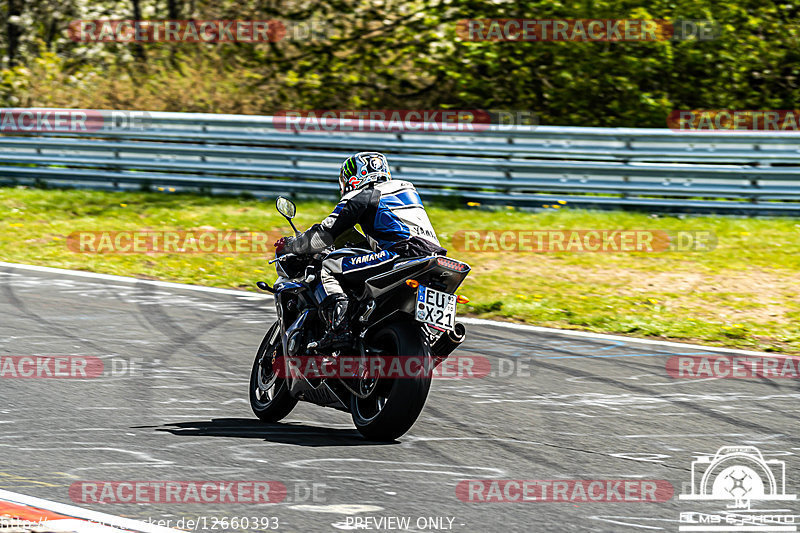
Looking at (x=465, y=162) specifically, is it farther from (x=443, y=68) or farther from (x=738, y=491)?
(x=738, y=491)

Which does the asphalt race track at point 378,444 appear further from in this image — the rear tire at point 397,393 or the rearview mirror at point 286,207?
the rearview mirror at point 286,207

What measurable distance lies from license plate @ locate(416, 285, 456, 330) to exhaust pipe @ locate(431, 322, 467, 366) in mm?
252

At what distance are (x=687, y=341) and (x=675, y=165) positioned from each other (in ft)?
17.8

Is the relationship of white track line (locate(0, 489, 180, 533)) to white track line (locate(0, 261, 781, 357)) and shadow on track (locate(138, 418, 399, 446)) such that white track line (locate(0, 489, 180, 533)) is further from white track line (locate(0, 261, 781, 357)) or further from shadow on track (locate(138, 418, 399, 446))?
white track line (locate(0, 261, 781, 357))

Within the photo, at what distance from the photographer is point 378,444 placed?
6.20m

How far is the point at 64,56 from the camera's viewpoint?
2192 centimetres

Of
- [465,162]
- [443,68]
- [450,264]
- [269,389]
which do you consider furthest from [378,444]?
[443,68]

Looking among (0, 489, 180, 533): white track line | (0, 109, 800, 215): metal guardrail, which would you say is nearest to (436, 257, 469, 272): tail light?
(0, 489, 180, 533): white track line

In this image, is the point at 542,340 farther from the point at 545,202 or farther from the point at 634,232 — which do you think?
the point at 545,202

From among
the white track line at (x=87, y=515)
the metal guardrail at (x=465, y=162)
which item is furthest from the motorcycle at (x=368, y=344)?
the metal guardrail at (x=465, y=162)

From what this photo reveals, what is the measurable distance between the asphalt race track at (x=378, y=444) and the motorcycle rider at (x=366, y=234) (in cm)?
78

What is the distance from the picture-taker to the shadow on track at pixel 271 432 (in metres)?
6.28

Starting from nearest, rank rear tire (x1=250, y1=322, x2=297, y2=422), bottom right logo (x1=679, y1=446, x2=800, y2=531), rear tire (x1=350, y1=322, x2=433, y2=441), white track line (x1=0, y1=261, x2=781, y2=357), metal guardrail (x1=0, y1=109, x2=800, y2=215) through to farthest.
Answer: bottom right logo (x1=679, y1=446, x2=800, y2=531) → rear tire (x1=350, y1=322, x2=433, y2=441) → rear tire (x1=250, y1=322, x2=297, y2=422) → white track line (x1=0, y1=261, x2=781, y2=357) → metal guardrail (x1=0, y1=109, x2=800, y2=215)

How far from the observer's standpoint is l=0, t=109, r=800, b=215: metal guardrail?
1437 cm
